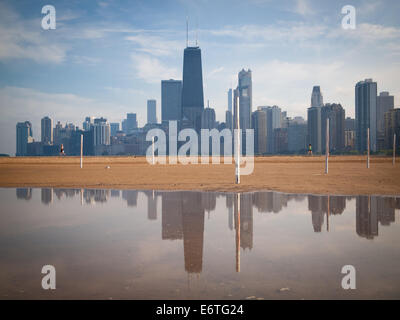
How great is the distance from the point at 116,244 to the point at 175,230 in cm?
223

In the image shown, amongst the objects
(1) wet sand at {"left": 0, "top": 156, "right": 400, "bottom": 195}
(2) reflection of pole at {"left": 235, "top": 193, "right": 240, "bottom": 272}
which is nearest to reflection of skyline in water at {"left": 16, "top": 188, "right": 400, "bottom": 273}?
(2) reflection of pole at {"left": 235, "top": 193, "right": 240, "bottom": 272}

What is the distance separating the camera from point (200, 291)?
5.42 metres

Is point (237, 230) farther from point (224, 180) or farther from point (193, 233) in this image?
point (224, 180)

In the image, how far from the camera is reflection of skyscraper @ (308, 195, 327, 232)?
35.8 ft

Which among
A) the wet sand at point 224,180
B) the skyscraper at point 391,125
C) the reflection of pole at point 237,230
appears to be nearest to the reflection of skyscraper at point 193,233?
the reflection of pole at point 237,230

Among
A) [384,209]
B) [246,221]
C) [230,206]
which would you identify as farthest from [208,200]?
[384,209]

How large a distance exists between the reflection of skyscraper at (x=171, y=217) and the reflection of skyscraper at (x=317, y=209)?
4.77 meters

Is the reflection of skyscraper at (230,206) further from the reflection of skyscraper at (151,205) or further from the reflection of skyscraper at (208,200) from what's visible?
the reflection of skyscraper at (151,205)

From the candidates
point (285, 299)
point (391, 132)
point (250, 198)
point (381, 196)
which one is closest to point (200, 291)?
point (285, 299)

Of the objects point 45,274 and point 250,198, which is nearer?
point 45,274
